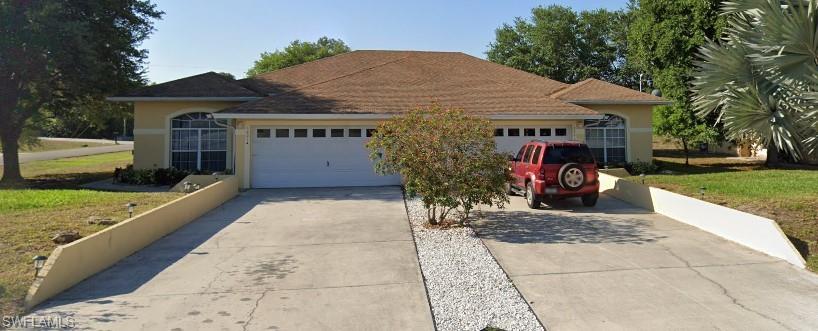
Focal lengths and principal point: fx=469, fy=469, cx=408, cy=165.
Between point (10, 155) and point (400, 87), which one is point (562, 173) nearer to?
point (400, 87)

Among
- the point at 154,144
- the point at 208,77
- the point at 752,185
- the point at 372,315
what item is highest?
the point at 208,77

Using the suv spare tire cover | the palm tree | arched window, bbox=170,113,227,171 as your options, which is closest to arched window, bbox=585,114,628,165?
the suv spare tire cover

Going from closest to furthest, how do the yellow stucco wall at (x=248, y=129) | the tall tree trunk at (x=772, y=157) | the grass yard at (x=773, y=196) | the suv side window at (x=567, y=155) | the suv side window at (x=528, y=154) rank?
the grass yard at (x=773, y=196)
the suv side window at (x=567, y=155)
the suv side window at (x=528, y=154)
the yellow stucco wall at (x=248, y=129)
the tall tree trunk at (x=772, y=157)

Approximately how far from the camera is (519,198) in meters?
13.1

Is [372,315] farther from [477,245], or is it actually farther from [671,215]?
[671,215]

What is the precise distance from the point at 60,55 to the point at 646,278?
19010 mm

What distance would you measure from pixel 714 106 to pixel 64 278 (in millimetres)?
10566

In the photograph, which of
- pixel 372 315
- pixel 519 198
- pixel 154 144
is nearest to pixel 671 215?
pixel 519 198

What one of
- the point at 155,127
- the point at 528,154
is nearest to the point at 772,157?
the point at 528,154

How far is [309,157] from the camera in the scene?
1542cm

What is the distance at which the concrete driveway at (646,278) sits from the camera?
474cm

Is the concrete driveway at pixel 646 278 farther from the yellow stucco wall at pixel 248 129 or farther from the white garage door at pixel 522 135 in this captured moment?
the yellow stucco wall at pixel 248 129

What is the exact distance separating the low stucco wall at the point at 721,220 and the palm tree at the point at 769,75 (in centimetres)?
140

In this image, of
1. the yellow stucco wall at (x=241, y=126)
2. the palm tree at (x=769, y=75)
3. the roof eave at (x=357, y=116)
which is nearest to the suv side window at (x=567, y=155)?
the palm tree at (x=769, y=75)
